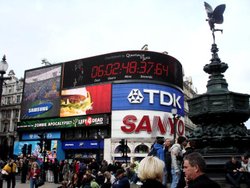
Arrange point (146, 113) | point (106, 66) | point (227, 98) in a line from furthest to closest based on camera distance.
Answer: point (106, 66) < point (146, 113) < point (227, 98)

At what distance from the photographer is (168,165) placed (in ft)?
27.7

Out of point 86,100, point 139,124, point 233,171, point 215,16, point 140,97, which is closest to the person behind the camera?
point 233,171

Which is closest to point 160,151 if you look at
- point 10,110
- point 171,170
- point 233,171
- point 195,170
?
point 171,170

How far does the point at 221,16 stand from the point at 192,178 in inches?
270

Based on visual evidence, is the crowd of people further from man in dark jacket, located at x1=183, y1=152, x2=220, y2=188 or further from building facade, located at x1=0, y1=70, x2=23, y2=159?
building facade, located at x1=0, y1=70, x2=23, y2=159

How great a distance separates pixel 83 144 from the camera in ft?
166

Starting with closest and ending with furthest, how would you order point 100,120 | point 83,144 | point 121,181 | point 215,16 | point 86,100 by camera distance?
1. point 121,181
2. point 215,16
3. point 100,120
4. point 83,144
5. point 86,100

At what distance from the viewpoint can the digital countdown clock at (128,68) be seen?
161ft

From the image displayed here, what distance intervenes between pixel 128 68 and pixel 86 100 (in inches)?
353

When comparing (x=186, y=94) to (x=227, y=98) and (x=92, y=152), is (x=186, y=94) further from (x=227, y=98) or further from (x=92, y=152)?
(x=227, y=98)

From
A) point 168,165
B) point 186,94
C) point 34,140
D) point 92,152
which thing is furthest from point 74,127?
point 168,165

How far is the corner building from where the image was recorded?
47.5 m

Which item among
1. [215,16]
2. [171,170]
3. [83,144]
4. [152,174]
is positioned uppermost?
[215,16]

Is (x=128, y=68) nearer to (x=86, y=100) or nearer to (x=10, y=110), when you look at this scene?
(x=86, y=100)
